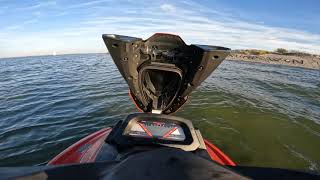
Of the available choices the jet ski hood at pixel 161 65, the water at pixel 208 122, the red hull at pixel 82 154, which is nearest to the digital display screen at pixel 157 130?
the red hull at pixel 82 154

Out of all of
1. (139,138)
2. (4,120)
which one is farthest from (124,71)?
(4,120)

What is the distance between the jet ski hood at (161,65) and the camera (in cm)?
435

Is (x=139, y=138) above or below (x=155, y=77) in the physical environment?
below

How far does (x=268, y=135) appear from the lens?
8.25m

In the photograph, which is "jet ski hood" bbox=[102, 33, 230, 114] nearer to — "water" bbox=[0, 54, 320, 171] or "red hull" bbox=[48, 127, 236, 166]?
"red hull" bbox=[48, 127, 236, 166]

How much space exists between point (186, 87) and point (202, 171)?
360cm

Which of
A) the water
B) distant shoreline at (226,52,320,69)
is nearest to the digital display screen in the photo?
the water

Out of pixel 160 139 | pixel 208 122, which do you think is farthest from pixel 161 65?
pixel 208 122

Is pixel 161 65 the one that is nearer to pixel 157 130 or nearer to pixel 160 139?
pixel 157 130

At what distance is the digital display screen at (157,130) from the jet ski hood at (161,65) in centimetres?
114

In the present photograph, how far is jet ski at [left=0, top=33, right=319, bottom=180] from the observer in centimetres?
150

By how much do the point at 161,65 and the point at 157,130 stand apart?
4.61 feet

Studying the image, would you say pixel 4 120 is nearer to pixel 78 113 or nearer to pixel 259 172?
pixel 78 113

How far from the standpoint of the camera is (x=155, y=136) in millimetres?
3680
